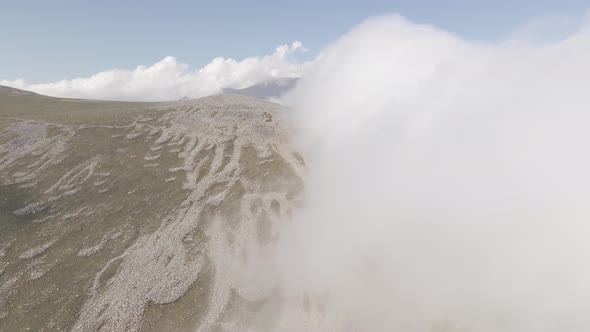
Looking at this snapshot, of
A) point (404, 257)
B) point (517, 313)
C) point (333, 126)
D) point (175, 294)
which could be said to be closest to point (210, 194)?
point (175, 294)

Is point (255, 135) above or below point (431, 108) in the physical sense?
below

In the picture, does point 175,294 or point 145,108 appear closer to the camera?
point 175,294

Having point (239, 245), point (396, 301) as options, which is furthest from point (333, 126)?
point (396, 301)

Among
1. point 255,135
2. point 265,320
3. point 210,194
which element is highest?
point 255,135

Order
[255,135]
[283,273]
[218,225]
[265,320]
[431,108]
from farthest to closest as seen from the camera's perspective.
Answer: [431,108]
[255,135]
[218,225]
[283,273]
[265,320]

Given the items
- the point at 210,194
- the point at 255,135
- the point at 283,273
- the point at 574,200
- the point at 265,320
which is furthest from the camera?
the point at 255,135

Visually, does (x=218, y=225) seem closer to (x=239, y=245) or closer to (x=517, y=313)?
(x=239, y=245)
